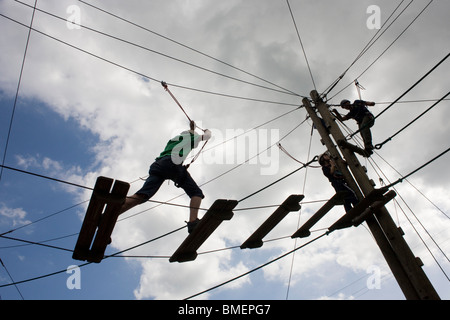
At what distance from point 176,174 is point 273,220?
1.68 meters

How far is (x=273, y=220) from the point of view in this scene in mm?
4094

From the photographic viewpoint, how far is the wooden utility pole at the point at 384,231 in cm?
363

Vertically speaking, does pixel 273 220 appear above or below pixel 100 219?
above

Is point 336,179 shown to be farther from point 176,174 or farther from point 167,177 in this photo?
point 167,177

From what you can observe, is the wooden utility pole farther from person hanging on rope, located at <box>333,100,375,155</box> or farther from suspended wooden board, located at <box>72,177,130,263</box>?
suspended wooden board, located at <box>72,177,130,263</box>

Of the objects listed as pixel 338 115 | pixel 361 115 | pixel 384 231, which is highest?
pixel 338 115

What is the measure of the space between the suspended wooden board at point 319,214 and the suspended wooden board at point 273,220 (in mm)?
643

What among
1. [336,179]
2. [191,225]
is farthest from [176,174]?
[336,179]

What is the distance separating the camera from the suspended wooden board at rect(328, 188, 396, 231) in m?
4.07

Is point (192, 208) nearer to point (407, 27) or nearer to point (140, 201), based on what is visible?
point (140, 201)

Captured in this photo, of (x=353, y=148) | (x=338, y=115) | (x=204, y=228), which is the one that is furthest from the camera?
(x=338, y=115)

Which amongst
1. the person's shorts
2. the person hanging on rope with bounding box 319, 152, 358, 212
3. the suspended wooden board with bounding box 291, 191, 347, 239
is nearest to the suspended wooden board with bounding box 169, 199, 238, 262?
the person's shorts
